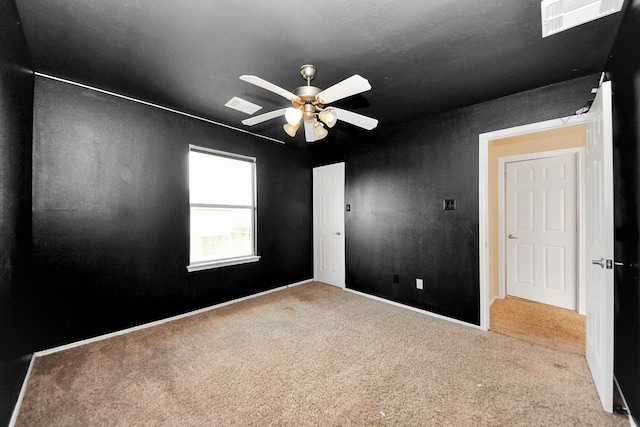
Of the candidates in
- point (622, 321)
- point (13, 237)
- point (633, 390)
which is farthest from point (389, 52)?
point (13, 237)

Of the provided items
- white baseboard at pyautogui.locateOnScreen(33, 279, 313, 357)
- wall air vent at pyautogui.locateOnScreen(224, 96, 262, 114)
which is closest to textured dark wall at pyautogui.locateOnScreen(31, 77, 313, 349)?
white baseboard at pyautogui.locateOnScreen(33, 279, 313, 357)

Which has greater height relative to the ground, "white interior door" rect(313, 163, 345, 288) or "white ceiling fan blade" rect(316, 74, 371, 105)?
"white ceiling fan blade" rect(316, 74, 371, 105)

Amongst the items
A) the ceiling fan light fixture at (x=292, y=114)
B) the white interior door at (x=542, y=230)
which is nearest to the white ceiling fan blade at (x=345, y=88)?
the ceiling fan light fixture at (x=292, y=114)

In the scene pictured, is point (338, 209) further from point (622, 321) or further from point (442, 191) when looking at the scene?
point (622, 321)

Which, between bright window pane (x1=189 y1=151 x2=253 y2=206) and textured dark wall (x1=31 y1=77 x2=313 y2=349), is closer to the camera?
textured dark wall (x1=31 y1=77 x2=313 y2=349)

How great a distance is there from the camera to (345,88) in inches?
68.3

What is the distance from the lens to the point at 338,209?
14.8 ft

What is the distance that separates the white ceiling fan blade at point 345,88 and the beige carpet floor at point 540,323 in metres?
2.93

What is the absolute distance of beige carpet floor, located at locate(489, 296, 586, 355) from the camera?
2.55 metres

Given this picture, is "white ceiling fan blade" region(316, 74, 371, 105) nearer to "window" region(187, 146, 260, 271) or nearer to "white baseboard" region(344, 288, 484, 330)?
"window" region(187, 146, 260, 271)

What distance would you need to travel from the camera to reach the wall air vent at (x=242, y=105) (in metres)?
2.78

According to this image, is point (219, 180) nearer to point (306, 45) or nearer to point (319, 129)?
point (319, 129)

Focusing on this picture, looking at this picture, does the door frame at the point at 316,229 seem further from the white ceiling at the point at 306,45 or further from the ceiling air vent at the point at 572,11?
the ceiling air vent at the point at 572,11

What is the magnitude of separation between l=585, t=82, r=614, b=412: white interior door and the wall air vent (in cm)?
296
